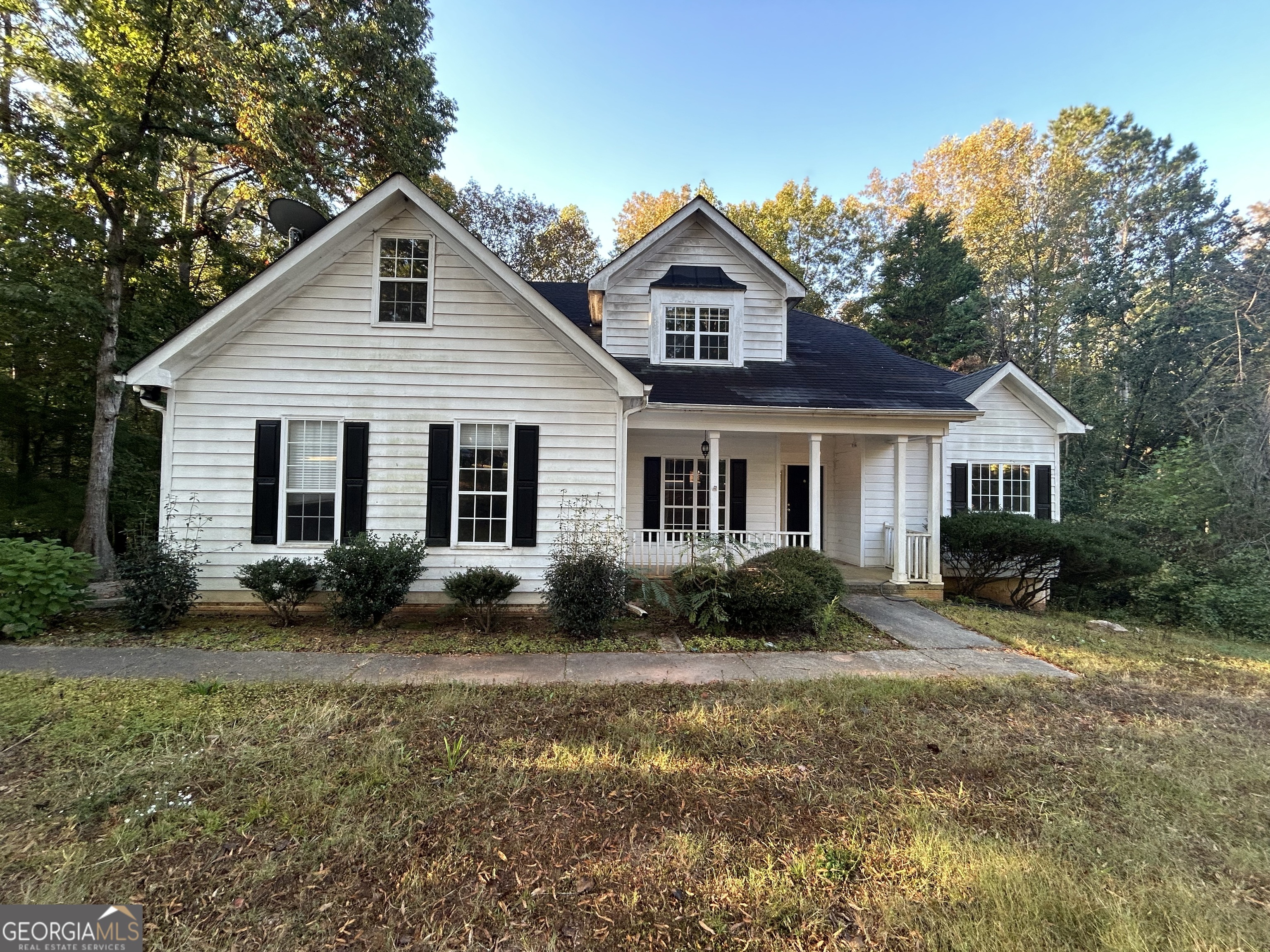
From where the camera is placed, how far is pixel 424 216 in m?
7.61

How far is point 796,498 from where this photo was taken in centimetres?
1194

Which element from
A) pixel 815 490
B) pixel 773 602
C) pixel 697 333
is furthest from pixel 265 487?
pixel 815 490

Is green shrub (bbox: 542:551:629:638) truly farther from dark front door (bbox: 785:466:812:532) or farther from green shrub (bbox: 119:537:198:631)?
dark front door (bbox: 785:466:812:532)

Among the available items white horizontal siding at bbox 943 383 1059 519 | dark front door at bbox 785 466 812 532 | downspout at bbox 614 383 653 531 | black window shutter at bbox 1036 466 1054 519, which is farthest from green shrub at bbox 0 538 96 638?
black window shutter at bbox 1036 466 1054 519

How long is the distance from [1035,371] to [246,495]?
28651 mm

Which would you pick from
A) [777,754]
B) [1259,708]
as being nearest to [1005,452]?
[1259,708]

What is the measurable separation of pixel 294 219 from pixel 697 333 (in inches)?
320

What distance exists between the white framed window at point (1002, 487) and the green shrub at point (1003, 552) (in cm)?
110

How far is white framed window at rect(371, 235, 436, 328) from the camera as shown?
7.75 meters

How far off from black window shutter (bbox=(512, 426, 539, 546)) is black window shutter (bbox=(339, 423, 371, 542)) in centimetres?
231

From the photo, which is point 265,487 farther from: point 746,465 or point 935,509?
point 935,509

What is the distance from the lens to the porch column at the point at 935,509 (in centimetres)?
962

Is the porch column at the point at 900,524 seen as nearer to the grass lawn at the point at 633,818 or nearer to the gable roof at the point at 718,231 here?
the gable roof at the point at 718,231

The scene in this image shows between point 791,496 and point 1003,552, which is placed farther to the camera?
point 791,496
